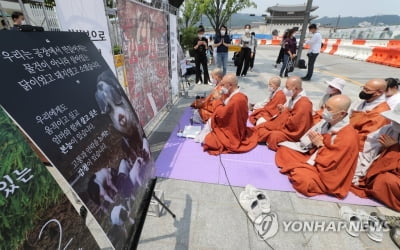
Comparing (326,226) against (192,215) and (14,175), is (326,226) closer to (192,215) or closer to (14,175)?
(192,215)

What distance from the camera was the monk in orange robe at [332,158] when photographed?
249 centimetres

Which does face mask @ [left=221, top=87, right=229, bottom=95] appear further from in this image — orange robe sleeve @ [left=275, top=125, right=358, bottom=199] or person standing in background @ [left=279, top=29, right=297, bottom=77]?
person standing in background @ [left=279, top=29, right=297, bottom=77]

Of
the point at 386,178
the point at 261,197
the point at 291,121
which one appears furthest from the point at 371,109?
the point at 261,197

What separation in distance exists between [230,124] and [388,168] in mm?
2095

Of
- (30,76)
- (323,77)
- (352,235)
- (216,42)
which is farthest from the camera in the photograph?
(323,77)

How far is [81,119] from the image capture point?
3.42 feet

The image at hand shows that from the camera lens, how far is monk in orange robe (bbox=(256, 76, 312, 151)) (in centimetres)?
353

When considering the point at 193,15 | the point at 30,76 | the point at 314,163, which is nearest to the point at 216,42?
the point at 314,163

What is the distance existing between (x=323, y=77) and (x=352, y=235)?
8.78 metres

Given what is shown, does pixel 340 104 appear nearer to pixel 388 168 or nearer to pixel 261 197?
pixel 388 168

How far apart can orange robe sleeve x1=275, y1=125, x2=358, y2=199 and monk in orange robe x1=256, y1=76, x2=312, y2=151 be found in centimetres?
80

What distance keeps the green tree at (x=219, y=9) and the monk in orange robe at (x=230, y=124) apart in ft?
47.8

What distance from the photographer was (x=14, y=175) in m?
0.71

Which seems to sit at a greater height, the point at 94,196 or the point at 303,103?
the point at 94,196
